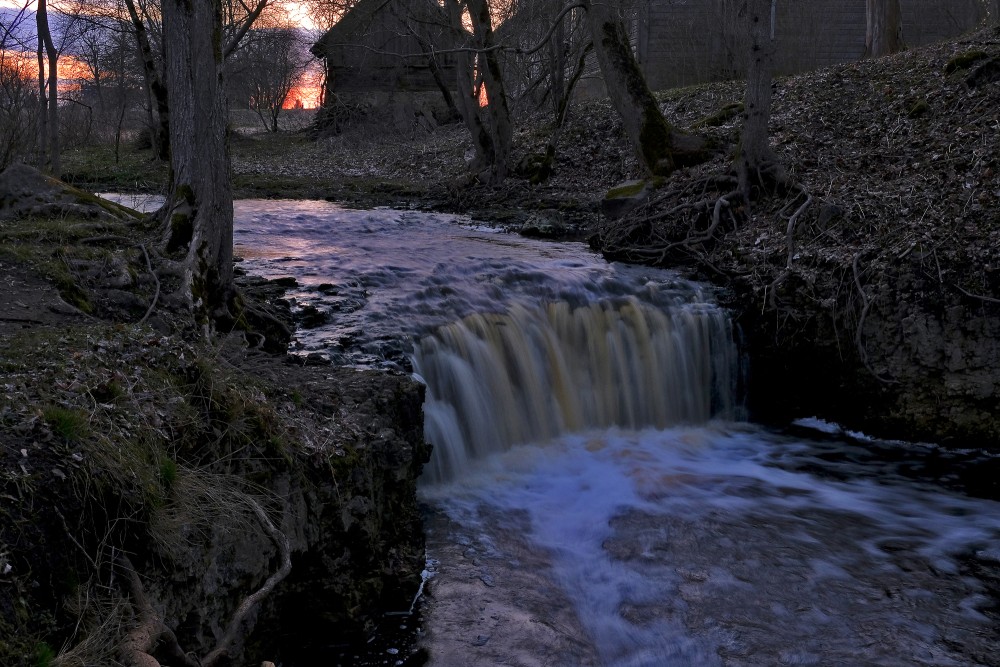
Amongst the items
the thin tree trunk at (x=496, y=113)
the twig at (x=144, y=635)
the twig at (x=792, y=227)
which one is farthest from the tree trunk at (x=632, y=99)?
the twig at (x=144, y=635)

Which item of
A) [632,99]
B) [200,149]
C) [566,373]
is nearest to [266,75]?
[632,99]

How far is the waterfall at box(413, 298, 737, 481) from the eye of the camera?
8117mm

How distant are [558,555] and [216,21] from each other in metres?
5.66

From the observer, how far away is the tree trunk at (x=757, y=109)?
11930 mm

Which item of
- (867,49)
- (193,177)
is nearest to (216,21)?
(193,177)

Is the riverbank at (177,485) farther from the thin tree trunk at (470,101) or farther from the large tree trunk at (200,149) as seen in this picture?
the thin tree trunk at (470,101)

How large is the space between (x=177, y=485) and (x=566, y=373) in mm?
5544

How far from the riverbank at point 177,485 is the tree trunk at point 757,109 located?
7.82m

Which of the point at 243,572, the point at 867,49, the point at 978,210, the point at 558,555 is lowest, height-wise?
the point at 558,555

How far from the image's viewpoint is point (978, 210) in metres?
9.33

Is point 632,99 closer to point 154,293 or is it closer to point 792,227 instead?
point 792,227

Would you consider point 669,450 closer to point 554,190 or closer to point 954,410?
point 954,410

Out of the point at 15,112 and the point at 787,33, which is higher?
the point at 787,33

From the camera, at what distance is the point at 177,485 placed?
171 inches
